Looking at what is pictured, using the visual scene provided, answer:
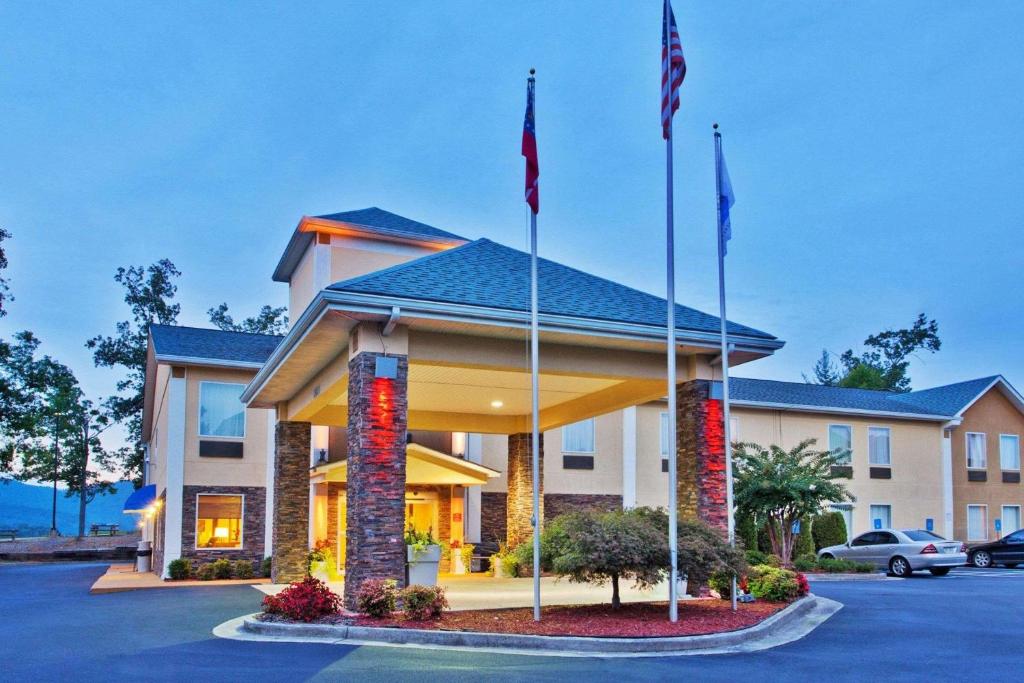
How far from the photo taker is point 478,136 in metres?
97.9

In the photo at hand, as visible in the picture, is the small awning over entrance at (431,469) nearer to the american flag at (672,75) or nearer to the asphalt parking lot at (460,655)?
the asphalt parking lot at (460,655)

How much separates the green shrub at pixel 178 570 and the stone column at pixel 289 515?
4138 millimetres

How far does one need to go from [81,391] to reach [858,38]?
159 feet

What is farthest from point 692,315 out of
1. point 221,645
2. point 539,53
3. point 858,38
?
point 539,53

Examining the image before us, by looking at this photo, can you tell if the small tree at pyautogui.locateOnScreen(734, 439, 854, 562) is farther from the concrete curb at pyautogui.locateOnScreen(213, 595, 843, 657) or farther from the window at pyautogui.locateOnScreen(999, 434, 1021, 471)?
the window at pyautogui.locateOnScreen(999, 434, 1021, 471)

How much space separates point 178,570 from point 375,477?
1338 centimetres

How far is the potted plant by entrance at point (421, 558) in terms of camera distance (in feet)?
56.6

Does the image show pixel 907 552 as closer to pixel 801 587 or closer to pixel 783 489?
pixel 783 489

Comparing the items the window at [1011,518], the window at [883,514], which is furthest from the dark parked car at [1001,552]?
the window at [1011,518]

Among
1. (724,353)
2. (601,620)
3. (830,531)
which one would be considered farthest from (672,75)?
(830,531)

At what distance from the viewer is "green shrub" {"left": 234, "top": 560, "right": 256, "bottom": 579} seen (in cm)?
2489

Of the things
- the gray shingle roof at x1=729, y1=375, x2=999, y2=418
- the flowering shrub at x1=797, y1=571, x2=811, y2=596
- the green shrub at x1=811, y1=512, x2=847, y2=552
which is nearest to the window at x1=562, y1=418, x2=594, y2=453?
the gray shingle roof at x1=729, y1=375, x2=999, y2=418

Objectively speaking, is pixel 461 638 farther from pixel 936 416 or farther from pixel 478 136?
pixel 478 136

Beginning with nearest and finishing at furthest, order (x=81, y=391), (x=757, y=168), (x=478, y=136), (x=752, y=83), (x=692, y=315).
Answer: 1. (x=692, y=315)
2. (x=752, y=83)
3. (x=81, y=391)
4. (x=757, y=168)
5. (x=478, y=136)
